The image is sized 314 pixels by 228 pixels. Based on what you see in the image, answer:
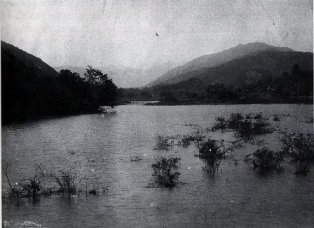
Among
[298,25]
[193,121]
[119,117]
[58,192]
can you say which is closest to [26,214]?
[58,192]

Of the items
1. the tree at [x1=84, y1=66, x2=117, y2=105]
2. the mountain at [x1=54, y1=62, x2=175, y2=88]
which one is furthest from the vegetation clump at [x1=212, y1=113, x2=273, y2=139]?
the mountain at [x1=54, y1=62, x2=175, y2=88]

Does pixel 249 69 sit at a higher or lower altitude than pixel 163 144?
higher

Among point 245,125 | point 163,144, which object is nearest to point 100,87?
point 163,144

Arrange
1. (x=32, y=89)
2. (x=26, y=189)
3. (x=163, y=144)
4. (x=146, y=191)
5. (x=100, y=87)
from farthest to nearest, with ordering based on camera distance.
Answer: (x=163, y=144)
(x=32, y=89)
(x=100, y=87)
(x=146, y=191)
(x=26, y=189)

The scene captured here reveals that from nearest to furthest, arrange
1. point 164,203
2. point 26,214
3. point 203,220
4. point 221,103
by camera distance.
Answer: point 203,220, point 26,214, point 164,203, point 221,103

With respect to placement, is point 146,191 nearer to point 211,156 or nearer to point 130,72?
point 211,156

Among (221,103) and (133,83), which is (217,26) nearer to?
(133,83)

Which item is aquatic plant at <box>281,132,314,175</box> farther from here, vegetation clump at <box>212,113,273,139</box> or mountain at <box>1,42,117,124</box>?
mountain at <box>1,42,117,124</box>
